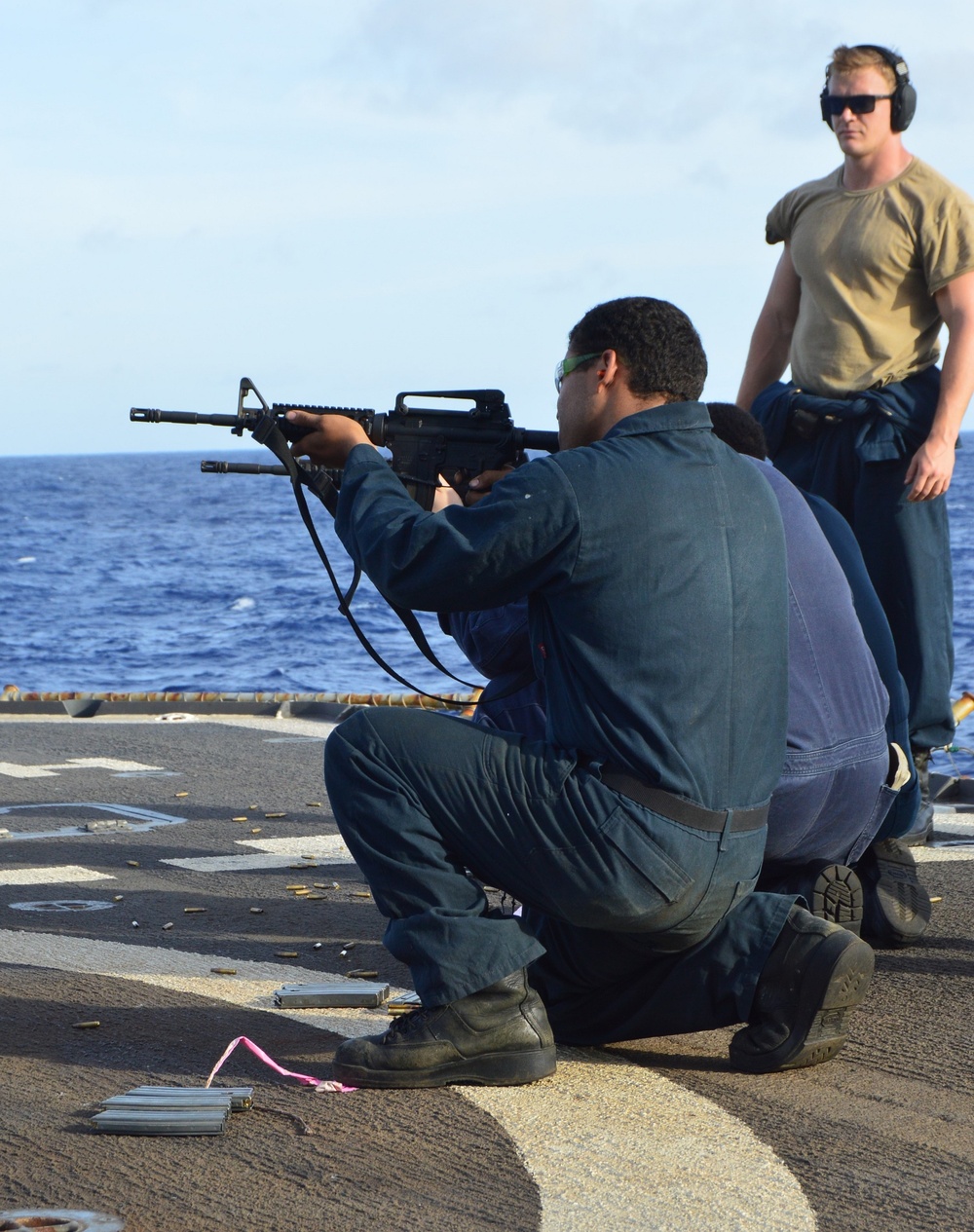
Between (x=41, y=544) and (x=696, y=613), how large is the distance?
7673 cm

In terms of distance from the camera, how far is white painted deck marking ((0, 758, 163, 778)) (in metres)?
8.81

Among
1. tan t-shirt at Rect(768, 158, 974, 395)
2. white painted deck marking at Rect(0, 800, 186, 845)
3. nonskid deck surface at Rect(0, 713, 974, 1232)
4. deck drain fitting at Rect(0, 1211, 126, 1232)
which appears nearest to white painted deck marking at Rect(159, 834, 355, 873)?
nonskid deck surface at Rect(0, 713, 974, 1232)

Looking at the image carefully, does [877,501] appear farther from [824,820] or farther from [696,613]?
[696,613]

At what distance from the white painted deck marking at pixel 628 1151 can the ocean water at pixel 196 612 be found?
57.9 ft

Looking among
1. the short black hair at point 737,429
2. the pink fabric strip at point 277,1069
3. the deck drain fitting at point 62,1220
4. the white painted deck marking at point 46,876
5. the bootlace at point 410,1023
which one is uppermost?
the short black hair at point 737,429

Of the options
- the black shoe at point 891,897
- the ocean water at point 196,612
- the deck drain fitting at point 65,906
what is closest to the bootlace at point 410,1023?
the black shoe at point 891,897

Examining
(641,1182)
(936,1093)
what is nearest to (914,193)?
(936,1093)

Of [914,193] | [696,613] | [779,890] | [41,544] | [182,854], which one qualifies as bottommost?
[41,544]

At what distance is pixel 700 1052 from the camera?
13.1 ft

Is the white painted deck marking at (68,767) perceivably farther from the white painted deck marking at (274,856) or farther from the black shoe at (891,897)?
the black shoe at (891,897)

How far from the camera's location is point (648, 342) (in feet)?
12.2

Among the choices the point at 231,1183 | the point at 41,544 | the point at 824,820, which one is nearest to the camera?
the point at 231,1183

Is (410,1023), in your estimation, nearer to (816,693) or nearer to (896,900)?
(816,693)

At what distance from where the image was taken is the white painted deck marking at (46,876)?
6.00m
